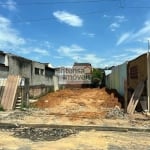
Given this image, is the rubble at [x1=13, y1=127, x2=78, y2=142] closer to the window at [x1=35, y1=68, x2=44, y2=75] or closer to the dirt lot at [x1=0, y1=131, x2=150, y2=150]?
the dirt lot at [x1=0, y1=131, x2=150, y2=150]

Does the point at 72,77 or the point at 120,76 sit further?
the point at 72,77

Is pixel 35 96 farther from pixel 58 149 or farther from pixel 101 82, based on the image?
pixel 101 82

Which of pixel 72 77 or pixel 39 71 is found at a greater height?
pixel 72 77

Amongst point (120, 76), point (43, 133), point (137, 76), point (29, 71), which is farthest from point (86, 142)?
point (29, 71)

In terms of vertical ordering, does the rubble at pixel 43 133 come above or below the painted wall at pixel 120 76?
below

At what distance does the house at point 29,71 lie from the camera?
27078 mm

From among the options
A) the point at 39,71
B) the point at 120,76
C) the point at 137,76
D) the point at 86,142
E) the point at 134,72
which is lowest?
the point at 86,142

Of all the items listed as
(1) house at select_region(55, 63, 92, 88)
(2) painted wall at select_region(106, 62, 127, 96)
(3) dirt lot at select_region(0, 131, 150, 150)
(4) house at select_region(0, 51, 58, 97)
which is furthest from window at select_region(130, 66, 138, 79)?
(1) house at select_region(55, 63, 92, 88)

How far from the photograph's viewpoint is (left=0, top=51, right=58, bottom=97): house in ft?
88.8

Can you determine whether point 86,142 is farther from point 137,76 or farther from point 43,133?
point 137,76

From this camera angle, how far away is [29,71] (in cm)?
3544

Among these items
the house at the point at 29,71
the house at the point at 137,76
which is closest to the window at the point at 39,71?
the house at the point at 29,71

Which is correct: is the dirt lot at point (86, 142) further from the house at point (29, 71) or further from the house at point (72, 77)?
the house at point (72, 77)

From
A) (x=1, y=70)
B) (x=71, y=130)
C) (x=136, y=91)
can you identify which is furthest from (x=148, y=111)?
(x=1, y=70)
